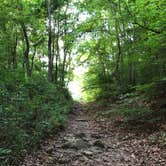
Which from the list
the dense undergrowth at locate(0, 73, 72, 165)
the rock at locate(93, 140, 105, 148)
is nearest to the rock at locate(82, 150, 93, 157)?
the rock at locate(93, 140, 105, 148)

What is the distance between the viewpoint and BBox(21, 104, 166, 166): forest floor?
23.2 feet

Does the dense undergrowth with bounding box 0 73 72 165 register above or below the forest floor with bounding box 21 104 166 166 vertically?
above

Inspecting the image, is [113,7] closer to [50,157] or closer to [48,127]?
[48,127]

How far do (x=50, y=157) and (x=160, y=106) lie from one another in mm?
6312

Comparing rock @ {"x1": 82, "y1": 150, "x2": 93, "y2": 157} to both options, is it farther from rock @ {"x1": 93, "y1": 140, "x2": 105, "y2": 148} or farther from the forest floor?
rock @ {"x1": 93, "y1": 140, "x2": 105, "y2": 148}

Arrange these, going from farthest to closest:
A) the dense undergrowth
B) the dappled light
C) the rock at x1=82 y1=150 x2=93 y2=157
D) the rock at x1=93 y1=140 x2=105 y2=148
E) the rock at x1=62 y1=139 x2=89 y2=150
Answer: the rock at x1=93 y1=140 x2=105 y2=148
the rock at x1=62 y1=139 x2=89 y2=150
the rock at x1=82 y1=150 x2=93 y2=157
the dappled light
the dense undergrowth

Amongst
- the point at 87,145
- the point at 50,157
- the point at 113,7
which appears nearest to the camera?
the point at 50,157

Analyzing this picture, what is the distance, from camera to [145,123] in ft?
36.9

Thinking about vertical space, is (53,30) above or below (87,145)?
above

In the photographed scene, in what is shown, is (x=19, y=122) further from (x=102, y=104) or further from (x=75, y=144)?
(x=102, y=104)

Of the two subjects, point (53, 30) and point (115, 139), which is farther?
point (53, 30)

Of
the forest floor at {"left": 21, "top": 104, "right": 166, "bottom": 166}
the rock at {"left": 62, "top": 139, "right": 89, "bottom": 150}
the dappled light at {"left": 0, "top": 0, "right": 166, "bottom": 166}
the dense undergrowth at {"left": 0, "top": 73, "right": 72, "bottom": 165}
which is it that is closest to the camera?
the dense undergrowth at {"left": 0, "top": 73, "right": 72, "bottom": 165}

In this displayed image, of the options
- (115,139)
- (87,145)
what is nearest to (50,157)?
(87,145)

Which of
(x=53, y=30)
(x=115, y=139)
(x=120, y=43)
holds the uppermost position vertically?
(x=53, y=30)
